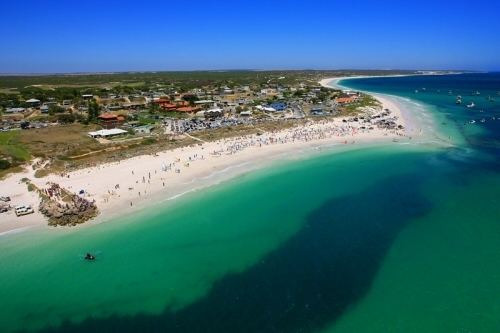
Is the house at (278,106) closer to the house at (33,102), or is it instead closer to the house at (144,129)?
the house at (144,129)

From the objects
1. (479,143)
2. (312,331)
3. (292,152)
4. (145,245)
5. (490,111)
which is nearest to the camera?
(312,331)

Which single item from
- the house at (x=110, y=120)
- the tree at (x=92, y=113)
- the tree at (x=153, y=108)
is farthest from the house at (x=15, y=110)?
the tree at (x=153, y=108)

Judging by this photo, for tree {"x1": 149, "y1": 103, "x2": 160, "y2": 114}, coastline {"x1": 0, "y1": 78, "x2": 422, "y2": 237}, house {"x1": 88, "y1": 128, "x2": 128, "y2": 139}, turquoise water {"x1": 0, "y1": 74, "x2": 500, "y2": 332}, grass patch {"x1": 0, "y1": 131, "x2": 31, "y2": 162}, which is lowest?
turquoise water {"x1": 0, "y1": 74, "x2": 500, "y2": 332}

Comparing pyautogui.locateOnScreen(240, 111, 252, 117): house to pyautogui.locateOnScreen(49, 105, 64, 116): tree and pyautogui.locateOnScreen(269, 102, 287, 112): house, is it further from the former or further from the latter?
pyautogui.locateOnScreen(49, 105, 64, 116): tree

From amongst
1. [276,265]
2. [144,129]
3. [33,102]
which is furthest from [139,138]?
[33,102]

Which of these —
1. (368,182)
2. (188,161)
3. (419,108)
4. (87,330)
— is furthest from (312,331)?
(419,108)

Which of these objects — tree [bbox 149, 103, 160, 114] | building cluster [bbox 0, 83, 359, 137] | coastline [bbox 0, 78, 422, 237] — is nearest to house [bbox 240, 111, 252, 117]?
building cluster [bbox 0, 83, 359, 137]

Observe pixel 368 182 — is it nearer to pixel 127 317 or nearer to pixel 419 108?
pixel 127 317
